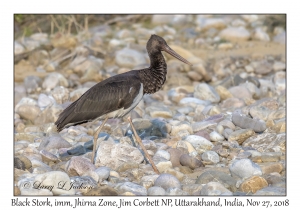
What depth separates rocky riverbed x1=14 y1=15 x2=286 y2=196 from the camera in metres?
7.41

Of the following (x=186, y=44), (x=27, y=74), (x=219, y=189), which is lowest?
(x=219, y=189)

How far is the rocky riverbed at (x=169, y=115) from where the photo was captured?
7410 mm

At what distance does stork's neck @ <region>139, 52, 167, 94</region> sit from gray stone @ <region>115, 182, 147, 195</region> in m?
1.85

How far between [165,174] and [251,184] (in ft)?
3.64

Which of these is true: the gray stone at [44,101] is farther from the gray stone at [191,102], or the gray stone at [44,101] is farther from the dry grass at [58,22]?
the dry grass at [58,22]

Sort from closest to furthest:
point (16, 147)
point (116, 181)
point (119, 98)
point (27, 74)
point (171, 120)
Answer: point (116, 181) → point (119, 98) → point (16, 147) → point (171, 120) → point (27, 74)

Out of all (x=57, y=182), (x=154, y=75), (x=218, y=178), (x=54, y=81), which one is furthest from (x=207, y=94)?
(x=57, y=182)

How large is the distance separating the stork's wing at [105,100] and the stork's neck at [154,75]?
0.47 ft

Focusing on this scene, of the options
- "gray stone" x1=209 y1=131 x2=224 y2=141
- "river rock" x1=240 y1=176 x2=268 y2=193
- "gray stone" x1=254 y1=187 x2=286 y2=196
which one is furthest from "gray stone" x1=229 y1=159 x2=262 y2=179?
"gray stone" x1=209 y1=131 x2=224 y2=141

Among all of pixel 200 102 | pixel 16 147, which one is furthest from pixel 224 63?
pixel 16 147

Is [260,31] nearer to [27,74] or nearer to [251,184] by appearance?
[27,74]

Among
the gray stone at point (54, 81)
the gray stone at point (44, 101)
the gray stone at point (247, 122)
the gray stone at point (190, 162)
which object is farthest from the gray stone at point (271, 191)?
the gray stone at point (54, 81)

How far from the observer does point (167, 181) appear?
23.7 feet

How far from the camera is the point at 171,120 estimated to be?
11109 mm
